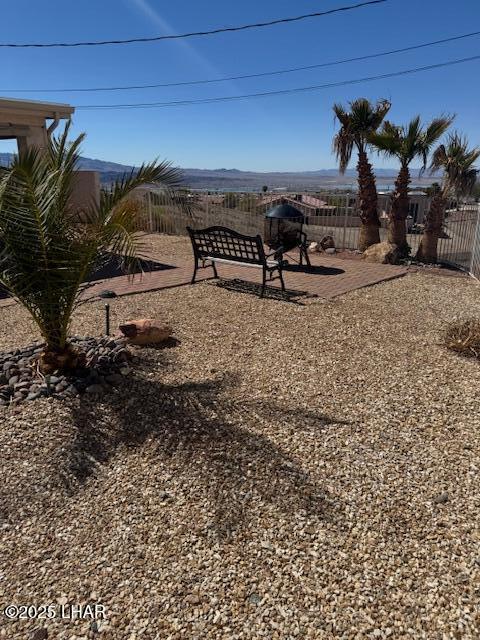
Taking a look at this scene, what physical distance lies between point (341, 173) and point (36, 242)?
971 cm

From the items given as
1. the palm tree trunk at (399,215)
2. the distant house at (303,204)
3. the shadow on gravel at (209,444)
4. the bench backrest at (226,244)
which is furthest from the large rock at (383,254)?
the shadow on gravel at (209,444)

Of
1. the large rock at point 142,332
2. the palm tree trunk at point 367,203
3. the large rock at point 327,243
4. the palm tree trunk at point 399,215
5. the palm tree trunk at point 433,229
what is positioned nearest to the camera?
the large rock at point 142,332

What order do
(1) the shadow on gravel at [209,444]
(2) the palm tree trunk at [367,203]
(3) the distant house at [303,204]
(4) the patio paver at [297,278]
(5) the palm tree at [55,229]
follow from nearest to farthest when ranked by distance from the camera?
(1) the shadow on gravel at [209,444] → (5) the palm tree at [55,229] → (4) the patio paver at [297,278] → (2) the palm tree trunk at [367,203] → (3) the distant house at [303,204]

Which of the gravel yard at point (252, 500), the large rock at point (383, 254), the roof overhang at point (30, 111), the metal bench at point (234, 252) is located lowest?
the gravel yard at point (252, 500)

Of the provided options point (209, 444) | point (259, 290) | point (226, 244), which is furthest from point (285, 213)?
point (209, 444)

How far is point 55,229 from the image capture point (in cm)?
361

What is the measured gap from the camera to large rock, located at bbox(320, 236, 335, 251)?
497 inches

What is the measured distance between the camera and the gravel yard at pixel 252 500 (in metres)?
2.07

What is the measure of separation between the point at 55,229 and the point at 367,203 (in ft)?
31.5

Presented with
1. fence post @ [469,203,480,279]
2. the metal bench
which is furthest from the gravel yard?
fence post @ [469,203,480,279]

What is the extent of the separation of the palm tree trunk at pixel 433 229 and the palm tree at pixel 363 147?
1.43 m

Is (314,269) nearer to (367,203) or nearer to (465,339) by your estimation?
(367,203)

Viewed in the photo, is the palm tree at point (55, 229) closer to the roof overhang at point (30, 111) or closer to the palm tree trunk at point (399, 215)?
the roof overhang at point (30, 111)

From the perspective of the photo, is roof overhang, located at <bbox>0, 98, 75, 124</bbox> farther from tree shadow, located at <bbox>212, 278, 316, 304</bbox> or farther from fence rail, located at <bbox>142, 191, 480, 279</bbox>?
tree shadow, located at <bbox>212, 278, 316, 304</bbox>
